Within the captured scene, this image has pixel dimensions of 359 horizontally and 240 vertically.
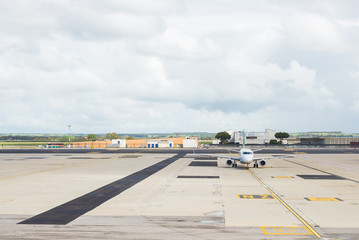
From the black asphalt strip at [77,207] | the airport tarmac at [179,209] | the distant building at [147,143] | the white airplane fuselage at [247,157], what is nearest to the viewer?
the airport tarmac at [179,209]

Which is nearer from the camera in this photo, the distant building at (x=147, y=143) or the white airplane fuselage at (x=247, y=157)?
the white airplane fuselage at (x=247, y=157)

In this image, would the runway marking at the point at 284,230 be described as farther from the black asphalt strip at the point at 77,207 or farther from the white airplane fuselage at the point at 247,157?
the white airplane fuselage at the point at 247,157

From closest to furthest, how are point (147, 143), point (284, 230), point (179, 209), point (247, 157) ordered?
1. point (284, 230)
2. point (179, 209)
3. point (247, 157)
4. point (147, 143)

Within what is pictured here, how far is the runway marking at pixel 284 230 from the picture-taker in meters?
17.4

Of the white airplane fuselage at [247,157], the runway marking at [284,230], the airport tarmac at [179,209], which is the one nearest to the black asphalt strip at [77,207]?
the airport tarmac at [179,209]

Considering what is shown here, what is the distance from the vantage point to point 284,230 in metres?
18.0

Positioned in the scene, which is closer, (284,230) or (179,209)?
(284,230)

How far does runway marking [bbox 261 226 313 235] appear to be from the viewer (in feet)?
57.1

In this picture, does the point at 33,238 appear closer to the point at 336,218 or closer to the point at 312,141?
the point at 336,218

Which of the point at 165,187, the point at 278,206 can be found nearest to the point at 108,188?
the point at 165,187

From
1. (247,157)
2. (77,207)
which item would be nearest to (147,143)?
(247,157)

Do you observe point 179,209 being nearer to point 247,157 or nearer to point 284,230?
point 284,230

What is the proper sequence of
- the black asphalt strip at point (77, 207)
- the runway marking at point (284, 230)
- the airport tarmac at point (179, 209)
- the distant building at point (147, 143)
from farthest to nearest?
the distant building at point (147, 143), the black asphalt strip at point (77, 207), the airport tarmac at point (179, 209), the runway marking at point (284, 230)

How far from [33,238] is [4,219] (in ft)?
18.0
